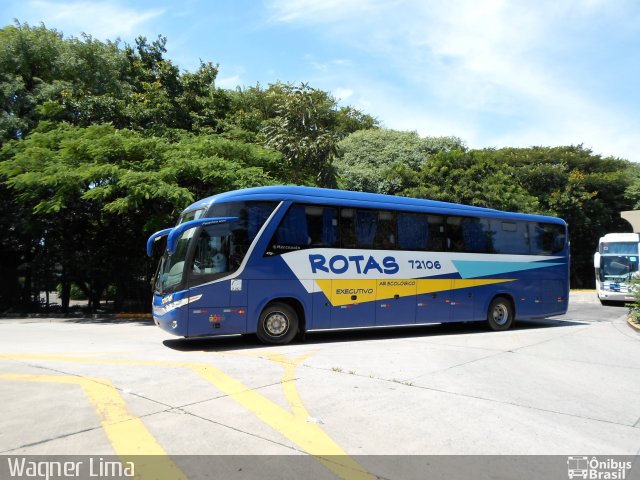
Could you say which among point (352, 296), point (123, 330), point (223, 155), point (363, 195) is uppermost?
point (223, 155)

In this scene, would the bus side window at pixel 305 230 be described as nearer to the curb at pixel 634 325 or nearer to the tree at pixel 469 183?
the curb at pixel 634 325

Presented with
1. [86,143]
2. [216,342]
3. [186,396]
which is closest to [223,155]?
[86,143]

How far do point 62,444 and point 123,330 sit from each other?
10960 mm

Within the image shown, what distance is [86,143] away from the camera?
16875 millimetres

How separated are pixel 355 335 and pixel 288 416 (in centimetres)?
794

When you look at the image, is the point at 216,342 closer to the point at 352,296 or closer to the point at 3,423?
the point at 352,296

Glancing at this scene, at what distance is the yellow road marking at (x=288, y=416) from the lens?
4.45 meters

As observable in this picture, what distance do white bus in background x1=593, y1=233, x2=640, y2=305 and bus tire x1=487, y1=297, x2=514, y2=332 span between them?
13552 millimetres

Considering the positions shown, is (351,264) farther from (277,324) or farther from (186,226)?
(186,226)

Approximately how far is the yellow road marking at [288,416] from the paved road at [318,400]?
21mm

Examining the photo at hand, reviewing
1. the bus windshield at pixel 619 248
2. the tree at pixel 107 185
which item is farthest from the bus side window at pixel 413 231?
the bus windshield at pixel 619 248

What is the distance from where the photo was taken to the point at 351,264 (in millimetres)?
12078

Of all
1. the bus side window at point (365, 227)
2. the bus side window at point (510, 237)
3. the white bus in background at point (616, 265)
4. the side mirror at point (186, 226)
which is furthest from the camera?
the white bus in background at point (616, 265)
